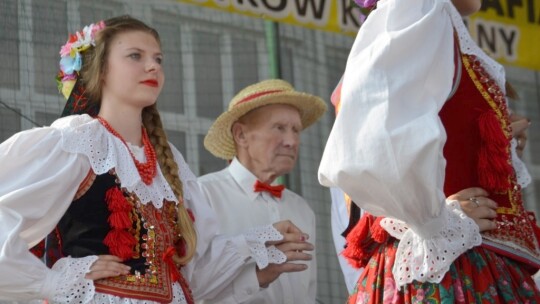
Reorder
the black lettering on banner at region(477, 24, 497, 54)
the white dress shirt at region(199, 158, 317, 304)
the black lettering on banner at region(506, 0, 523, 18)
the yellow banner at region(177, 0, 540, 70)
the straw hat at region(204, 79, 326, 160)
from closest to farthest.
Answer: the white dress shirt at region(199, 158, 317, 304)
the straw hat at region(204, 79, 326, 160)
the yellow banner at region(177, 0, 540, 70)
the black lettering on banner at region(477, 24, 497, 54)
the black lettering on banner at region(506, 0, 523, 18)

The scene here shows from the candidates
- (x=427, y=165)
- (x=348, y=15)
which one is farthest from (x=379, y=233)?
(x=348, y=15)

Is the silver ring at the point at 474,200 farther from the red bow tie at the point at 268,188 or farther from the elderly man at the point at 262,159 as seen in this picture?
the red bow tie at the point at 268,188

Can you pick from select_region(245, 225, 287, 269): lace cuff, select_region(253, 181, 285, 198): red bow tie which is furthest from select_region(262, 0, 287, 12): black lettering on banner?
select_region(245, 225, 287, 269): lace cuff

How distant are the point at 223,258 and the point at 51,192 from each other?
709 millimetres

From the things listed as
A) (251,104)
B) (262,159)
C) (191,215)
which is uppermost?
(251,104)

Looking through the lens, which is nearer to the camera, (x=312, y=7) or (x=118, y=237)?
(x=118, y=237)

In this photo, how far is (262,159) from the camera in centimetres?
514

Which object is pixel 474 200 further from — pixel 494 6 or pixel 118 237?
pixel 494 6

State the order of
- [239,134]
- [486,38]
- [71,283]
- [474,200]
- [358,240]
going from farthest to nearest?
1. [486,38]
2. [239,134]
3. [71,283]
4. [358,240]
5. [474,200]

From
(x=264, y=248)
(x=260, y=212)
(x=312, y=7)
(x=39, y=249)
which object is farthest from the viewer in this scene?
(x=312, y=7)

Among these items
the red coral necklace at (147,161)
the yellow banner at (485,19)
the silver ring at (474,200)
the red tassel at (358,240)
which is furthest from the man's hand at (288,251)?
the yellow banner at (485,19)

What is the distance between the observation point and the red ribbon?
12.1ft

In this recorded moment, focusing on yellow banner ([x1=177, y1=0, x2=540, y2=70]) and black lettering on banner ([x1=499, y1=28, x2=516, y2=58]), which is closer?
A: yellow banner ([x1=177, y1=0, x2=540, y2=70])

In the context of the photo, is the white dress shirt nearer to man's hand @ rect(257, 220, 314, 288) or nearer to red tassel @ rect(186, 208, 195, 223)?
man's hand @ rect(257, 220, 314, 288)
